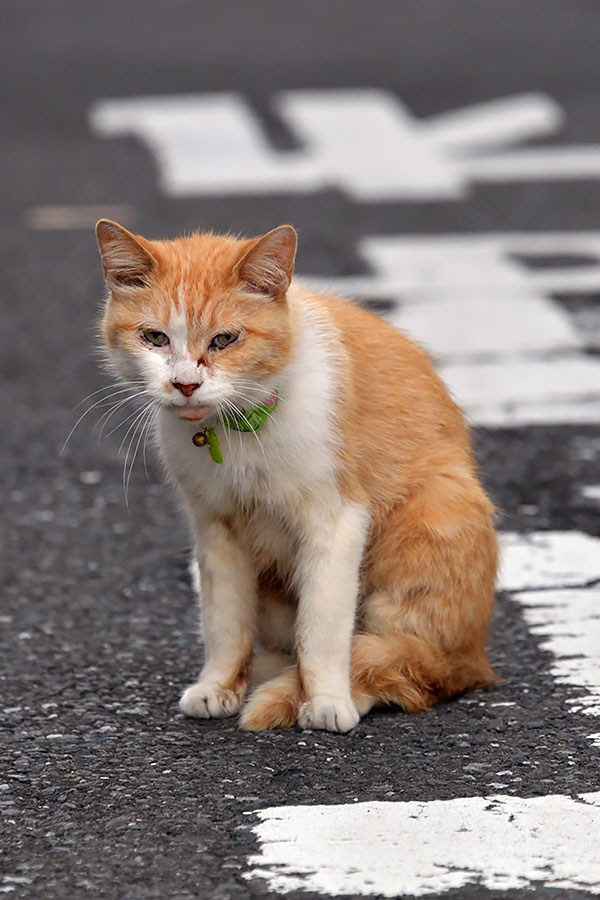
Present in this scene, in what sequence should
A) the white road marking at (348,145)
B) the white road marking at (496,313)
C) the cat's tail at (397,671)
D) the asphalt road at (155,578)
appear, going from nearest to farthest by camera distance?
the asphalt road at (155,578) → the cat's tail at (397,671) → the white road marking at (496,313) → the white road marking at (348,145)

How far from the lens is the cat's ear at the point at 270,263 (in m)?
3.45

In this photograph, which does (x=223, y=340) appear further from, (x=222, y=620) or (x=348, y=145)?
(x=348, y=145)

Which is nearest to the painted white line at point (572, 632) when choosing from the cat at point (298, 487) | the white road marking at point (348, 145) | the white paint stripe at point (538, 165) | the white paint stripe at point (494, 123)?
the cat at point (298, 487)

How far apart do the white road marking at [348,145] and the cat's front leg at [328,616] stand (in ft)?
19.1

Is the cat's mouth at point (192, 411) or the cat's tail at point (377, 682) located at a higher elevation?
the cat's mouth at point (192, 411)

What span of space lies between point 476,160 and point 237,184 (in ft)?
5.34

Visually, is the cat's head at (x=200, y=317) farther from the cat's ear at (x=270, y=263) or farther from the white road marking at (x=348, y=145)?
the white road marking at (x=348, y=145)

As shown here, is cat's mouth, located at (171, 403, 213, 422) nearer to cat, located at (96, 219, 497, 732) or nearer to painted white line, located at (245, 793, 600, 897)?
cat, located at (96, 219, 497, 732)

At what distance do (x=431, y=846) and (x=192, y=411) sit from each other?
109cm

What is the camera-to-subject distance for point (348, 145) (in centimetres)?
1014

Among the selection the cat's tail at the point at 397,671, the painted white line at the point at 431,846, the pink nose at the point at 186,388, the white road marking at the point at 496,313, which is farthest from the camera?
the white road marking at the point at 496,313

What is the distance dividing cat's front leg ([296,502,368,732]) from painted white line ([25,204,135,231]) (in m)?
5.61

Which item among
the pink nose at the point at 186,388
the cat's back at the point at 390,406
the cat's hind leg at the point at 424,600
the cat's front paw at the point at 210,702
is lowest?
the cat's front paw at the point at 210,702

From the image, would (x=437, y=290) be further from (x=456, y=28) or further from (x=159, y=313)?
(x=456, y=28)
